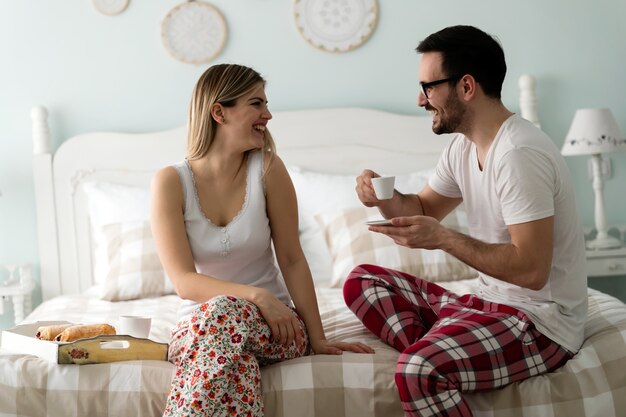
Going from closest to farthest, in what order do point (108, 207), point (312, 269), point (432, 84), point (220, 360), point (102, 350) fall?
point (220, 360) → point (102, 350) → point (432, 84) → point (312, 269) → point (108, 207)

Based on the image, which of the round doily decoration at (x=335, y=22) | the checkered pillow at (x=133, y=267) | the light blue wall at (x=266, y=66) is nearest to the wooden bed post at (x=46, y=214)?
the light blue wall at (x=266, y=66)

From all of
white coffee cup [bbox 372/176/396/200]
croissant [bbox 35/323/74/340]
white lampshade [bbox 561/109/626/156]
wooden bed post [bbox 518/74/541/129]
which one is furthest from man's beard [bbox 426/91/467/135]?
wooden bed post [bbox 518/74/541/129]

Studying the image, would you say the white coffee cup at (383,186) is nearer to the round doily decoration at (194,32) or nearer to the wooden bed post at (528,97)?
the wooden bed post at (528,97)

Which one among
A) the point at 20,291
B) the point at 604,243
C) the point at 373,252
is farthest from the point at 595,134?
the point at 20,291

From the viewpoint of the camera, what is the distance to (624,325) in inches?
79.4

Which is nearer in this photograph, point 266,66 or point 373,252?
point 373,252

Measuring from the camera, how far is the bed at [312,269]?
1.85m

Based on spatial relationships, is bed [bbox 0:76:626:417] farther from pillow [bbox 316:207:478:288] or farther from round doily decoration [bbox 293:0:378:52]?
round doily decoration [bbox 293:0:378:52]

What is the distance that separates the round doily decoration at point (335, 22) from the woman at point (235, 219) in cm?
146

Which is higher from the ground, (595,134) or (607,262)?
(595,134)

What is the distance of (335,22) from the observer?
141 inches

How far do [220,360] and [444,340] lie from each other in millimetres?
496

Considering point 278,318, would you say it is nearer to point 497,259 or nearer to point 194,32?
point 497,259

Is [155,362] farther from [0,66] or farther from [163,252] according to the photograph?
[0,66]
